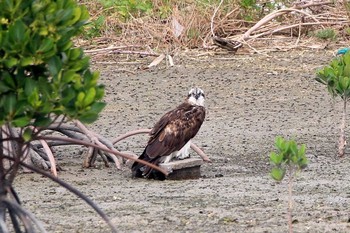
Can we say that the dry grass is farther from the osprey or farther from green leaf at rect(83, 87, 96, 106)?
green leaf at rect(83, 87, 96, 106)

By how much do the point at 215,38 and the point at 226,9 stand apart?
4.14 ft

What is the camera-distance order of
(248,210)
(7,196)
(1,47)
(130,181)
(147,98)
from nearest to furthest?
(1,47)
(7,196)
(248,210)
(130,181)
(147,98)

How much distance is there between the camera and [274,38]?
15.6 m

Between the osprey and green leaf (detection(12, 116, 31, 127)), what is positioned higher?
green leaf (detection(12, 116, 31, 127))

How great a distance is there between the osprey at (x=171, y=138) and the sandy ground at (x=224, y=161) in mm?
270

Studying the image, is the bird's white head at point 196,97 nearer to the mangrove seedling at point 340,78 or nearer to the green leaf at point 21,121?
the mangrove seedling at point 340,78

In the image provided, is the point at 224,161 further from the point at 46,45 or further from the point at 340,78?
the point at 46,45

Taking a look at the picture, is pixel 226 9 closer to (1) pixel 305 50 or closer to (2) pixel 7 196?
(1) pixel 305 50

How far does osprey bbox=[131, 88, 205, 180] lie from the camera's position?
888cm

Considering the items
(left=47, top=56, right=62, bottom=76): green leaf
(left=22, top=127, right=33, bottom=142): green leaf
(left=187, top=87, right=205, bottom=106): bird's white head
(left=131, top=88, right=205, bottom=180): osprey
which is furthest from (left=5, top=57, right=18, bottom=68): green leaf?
(left=187, top=87, right=205, bottom=106): bird's white head

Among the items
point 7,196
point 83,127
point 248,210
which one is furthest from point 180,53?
point 7,196

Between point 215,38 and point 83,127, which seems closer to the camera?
point 83,127

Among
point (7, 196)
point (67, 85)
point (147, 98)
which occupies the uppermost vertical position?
point (67, 85)

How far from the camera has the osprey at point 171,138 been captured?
8883mm
